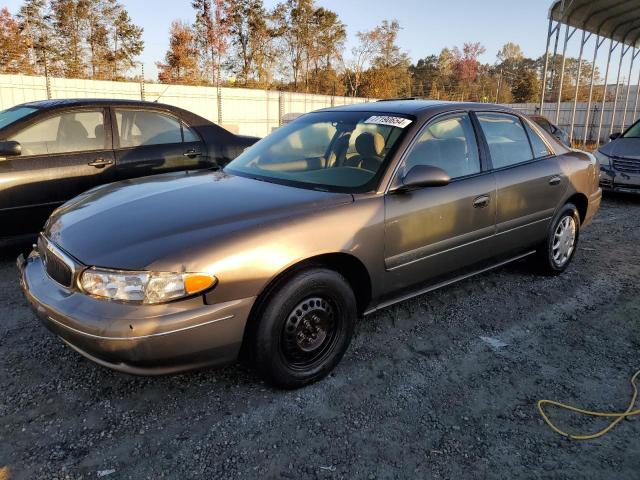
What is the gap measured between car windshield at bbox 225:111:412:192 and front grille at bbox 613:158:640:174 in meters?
6.83

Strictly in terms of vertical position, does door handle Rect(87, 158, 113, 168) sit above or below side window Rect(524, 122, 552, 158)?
below

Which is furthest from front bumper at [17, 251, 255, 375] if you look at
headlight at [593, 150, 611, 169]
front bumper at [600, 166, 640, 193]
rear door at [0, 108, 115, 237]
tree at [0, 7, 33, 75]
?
tree at [0, 7, 33, 75]

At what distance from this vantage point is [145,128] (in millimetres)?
5254

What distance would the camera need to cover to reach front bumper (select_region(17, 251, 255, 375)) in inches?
83.8

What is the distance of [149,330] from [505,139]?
313cm

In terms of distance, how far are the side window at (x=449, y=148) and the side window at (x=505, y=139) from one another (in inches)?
8.1

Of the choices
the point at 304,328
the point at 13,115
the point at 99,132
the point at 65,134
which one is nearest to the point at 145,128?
the point at 99,132

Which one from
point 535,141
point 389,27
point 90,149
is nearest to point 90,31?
point 389,27

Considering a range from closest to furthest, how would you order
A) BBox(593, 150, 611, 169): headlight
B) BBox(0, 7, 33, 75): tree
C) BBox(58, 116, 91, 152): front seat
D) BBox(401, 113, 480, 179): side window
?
BBox(401, 113, 480, 179): side window < BBox(58, 116, 91, 152): front seat < BBox(593, 150, 611, 169): headlight < BBox(0, 7, 33, 75): tree

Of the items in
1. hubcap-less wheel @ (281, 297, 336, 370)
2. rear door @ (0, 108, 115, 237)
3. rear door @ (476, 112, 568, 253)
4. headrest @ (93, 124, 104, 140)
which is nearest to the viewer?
hubcap-less wheel @ (281, 297, 336, 370)

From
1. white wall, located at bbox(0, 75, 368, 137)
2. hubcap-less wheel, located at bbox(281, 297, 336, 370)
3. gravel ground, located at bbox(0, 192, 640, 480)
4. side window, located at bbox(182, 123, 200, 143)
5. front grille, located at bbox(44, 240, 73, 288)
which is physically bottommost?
gravel ground, located at bbox(0, 192, 640, 480)

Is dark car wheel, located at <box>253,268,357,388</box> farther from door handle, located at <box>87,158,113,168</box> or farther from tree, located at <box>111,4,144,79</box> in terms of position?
tree, located at <box>111,4,144,79</box>

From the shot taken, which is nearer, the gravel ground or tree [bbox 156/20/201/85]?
the gravel ground

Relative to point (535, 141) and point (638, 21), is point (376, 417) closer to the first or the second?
point (535, 141)
